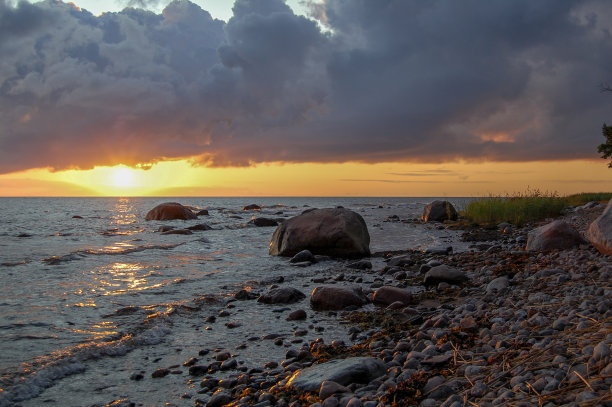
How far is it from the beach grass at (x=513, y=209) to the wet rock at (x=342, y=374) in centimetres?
1979

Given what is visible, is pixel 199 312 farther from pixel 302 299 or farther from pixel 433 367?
pixel 433 367

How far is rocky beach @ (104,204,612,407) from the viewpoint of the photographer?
2.83 m

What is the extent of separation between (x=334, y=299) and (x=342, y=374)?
328 centimetres

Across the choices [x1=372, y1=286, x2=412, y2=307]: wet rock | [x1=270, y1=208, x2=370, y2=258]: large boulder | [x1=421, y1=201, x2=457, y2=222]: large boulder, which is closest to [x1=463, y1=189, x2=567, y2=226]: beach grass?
[x1=421, y1=201, x2=457, y2=222]: large boulder

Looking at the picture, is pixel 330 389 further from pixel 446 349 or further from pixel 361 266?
pixel 361 266

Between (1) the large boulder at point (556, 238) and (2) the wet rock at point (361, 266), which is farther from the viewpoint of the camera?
(2) the wet rock at point (361, 266)

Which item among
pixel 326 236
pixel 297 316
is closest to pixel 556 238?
pixel 326 236

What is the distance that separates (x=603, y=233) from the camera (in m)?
7.68

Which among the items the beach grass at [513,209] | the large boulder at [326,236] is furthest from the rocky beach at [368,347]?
the beach grass at [513,209]

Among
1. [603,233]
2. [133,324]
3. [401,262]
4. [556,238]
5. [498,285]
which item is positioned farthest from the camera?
[401,262]

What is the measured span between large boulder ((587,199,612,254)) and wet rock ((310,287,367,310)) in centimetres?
461

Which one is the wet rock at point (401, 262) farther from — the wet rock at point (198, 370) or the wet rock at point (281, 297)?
the wet rock at point (198, 370)

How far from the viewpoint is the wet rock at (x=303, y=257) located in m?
12.1

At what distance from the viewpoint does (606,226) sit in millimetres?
7672
